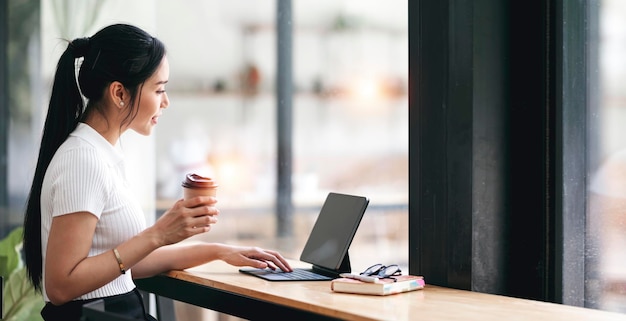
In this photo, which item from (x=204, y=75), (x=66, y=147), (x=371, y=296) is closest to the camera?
(x=371, y=296)

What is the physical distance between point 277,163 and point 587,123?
4.24ft

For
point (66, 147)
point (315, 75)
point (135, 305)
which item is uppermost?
point (315, 75)

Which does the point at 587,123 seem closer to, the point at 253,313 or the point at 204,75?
the point at 253,313

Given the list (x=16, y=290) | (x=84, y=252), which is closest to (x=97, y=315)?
(x=84, y=252)

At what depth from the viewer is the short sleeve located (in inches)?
83.8

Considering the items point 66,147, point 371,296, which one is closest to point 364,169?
point 371,296

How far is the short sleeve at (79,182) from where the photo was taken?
2129 mm

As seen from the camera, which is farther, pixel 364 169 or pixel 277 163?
pixel 277 163

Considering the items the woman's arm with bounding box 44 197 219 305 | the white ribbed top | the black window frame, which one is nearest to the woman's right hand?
the woman's arm with bounding box 44 197 219 305

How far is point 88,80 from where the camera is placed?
2312 mm

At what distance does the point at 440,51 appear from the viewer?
2324mm

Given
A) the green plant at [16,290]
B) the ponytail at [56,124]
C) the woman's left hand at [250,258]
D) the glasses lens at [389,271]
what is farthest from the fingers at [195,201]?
the green plant at [16,290]

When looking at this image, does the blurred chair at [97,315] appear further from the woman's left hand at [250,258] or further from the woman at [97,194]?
the woman's left hand at [250,258]

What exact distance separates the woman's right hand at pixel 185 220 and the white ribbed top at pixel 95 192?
0.11 meters
